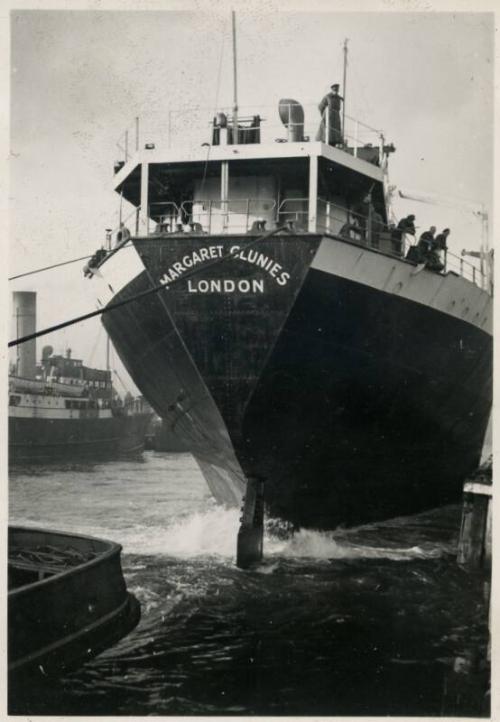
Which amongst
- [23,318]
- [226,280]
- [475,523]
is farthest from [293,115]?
[23,318]

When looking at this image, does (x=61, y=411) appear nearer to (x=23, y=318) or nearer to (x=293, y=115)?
(x=23, y=318)

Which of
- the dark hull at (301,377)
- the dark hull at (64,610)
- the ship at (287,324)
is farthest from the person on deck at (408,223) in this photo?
the dark hull at (64,610)

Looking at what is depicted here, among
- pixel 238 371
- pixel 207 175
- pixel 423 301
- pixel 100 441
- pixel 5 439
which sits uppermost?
pixel 207 175

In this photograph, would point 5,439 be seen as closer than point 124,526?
Yes

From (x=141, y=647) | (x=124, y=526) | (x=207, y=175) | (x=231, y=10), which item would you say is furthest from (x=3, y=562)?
(x=124, y=526)

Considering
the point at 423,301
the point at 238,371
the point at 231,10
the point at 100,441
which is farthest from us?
the point at 100,441

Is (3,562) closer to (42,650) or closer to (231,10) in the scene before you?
(42,650)

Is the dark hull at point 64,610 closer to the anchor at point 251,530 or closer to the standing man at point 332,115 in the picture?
the anchor at point 251,530
